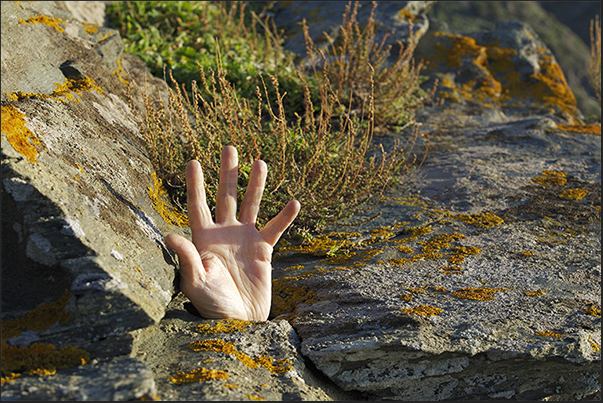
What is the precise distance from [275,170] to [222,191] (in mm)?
812

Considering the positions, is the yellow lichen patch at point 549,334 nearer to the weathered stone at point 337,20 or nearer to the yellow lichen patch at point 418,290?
the yellow lichen patch at point 418,290

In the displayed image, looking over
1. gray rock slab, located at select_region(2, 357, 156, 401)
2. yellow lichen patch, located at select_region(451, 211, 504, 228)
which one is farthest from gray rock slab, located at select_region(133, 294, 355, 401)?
yellow lichen patch, located at select_region(451, 211, 504, 228)

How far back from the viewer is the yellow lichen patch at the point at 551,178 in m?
4.52

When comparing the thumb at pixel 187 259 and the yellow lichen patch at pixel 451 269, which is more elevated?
the thumb at pixel 187 259

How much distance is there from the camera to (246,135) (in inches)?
162

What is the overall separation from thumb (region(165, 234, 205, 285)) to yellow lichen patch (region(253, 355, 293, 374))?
0.52 m

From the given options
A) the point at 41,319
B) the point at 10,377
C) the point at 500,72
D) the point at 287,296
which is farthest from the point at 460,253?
the point at 500,72

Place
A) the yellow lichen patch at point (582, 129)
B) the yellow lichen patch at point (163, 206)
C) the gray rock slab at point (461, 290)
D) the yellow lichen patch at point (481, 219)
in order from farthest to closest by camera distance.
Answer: the yellow lichen patch at point (582, 129)
the yellow lichen patch at point (481, 219)
the yellow lichen patch at point (163, 206)
the gray rock slab at point (461, 290)

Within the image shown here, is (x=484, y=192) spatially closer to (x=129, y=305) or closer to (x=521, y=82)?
(x=129, y=305)

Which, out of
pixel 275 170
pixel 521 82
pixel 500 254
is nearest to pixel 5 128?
pixel 275 170

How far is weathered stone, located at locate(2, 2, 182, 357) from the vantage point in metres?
2.05

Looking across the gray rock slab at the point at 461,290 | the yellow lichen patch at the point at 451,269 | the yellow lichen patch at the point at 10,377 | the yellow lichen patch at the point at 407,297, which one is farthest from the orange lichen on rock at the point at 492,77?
the yellow lichen patch at the point at 10,377

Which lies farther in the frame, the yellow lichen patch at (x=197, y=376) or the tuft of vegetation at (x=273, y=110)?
the tuft of vegetation at (x=273, y=110)

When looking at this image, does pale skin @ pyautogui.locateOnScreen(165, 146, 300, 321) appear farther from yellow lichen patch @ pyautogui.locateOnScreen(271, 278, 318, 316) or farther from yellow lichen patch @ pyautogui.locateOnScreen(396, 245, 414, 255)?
yellow lichen patch @ pyautogui.locateOnScreen(396, 245, 414, 255)
